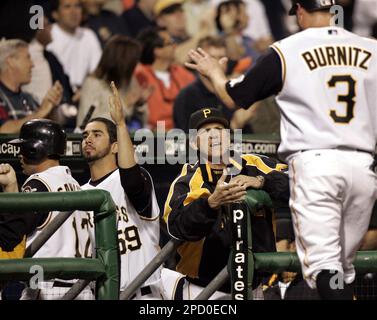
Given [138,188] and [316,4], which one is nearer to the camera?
[316,4]

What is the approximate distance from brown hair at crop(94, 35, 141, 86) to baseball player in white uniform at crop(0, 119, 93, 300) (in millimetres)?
2826

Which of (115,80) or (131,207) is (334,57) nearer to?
(131,207)

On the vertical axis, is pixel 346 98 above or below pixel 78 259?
above

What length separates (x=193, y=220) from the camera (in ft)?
16.6

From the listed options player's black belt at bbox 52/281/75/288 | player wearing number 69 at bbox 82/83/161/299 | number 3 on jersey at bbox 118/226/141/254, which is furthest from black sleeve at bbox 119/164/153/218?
player's black belt at bbox 52/281/75/288

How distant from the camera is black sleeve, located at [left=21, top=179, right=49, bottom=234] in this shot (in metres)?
5.58

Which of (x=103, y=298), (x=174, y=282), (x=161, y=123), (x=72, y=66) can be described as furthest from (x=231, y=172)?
(x=72, y=66)

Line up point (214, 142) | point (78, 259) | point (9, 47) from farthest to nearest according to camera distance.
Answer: point (9, 47), point (214, 142), point (78, 259)

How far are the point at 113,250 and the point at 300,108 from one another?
104 cm

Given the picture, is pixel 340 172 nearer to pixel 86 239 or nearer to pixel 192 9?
pixel 86 239

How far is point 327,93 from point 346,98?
0.30ft

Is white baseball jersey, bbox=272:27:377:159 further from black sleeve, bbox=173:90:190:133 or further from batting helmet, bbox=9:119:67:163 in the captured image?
black sleeve, bbox=173:90:190:133

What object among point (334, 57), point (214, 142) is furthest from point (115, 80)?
point (334, 57)

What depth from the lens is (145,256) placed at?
5941 mm
